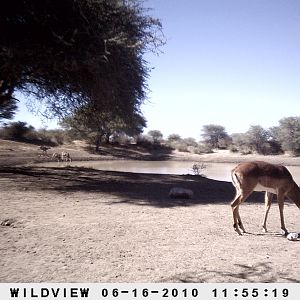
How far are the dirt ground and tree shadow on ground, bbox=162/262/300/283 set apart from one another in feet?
0.05

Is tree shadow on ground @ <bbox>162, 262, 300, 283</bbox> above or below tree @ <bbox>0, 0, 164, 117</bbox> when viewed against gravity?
below

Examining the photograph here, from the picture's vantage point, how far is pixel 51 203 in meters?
10.4

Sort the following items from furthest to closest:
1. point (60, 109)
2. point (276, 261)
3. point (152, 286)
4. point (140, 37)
Answer: point (60, 109), point (140, 37), point (276, 261), point (152, 286)

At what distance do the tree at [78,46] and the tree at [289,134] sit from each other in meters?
42.2

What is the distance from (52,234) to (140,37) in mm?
10599

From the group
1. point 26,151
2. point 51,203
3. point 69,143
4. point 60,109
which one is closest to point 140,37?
point 60,109

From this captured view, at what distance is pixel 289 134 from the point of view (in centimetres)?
5469

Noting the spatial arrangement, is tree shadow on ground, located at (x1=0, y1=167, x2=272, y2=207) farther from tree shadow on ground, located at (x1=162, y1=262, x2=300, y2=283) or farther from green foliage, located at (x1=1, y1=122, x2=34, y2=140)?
green foliage, located at (x1=1, y1=122, x2=34, y2=140)

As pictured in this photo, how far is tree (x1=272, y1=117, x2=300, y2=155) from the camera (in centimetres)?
5288

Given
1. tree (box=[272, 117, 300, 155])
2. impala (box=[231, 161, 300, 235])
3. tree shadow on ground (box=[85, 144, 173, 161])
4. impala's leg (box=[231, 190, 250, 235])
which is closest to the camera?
impala's leg (box=[231, 190, 250, 235])

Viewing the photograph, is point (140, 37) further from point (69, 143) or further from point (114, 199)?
point (69, 143)

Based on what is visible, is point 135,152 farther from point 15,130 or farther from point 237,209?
point 237,209

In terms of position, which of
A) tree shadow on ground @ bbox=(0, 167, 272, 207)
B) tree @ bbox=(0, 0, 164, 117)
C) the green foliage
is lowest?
tree shadow on ground @ bbox=(0, 167, 272, 207)

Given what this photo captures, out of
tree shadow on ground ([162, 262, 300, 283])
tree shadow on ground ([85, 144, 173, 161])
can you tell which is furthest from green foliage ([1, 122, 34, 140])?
tree shadow on ground ([162, 262, 300, 283])
